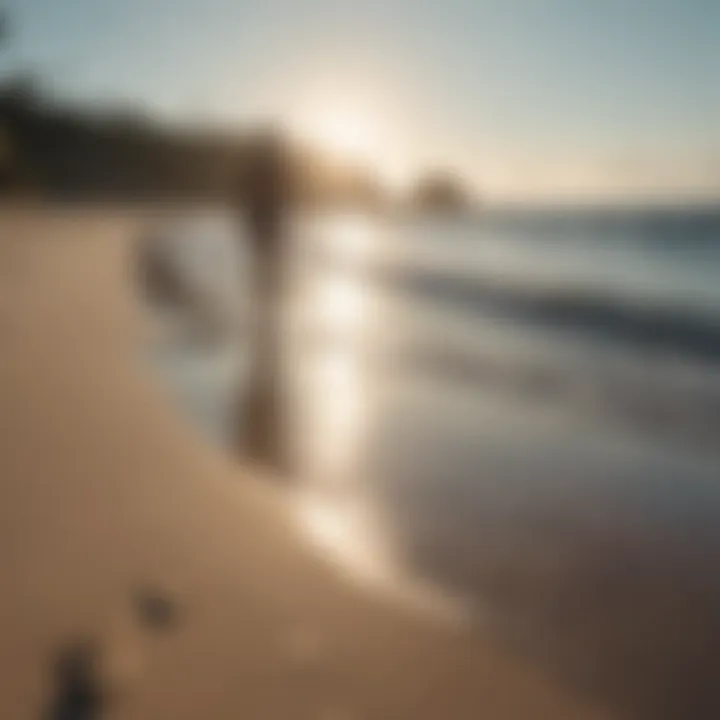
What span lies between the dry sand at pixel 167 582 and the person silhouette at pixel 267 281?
0.32ft

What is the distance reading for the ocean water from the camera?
95cm

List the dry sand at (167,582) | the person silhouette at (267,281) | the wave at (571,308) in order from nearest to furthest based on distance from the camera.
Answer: the dry sand at (167,582) < the person silhouette at (267,281) < the wave at (571,308)

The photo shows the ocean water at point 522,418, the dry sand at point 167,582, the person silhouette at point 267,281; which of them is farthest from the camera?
the person silhouette at point 267,281

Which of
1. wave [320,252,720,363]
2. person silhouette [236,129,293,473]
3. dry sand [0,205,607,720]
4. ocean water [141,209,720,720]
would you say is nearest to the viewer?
dry sand [0,205,607,720]

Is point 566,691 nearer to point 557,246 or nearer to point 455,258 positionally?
point 557,246

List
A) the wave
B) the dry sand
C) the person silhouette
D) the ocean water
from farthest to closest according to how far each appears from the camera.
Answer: the wave < the person silhouette < the ocean water < the dry sand

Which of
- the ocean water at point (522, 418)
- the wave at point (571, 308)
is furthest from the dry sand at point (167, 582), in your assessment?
the wave at point (571, 308)

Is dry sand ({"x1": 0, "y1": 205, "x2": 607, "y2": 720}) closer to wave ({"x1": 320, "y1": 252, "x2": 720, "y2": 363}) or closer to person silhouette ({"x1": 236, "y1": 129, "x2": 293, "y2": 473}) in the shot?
person silhouette ({"x1": 236, "y1": 129, "x2": 293, "y2": 473})

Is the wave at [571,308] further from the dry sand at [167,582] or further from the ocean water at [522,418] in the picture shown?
the dry sand at [167,582]

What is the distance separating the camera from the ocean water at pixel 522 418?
0.95 meters

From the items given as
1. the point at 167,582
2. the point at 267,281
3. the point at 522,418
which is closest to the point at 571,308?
the point at 522,418

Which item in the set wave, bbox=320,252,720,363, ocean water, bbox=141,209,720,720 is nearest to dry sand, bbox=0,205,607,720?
ocean water, bbox=141,209,720,720

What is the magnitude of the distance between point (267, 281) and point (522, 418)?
0.47 meters

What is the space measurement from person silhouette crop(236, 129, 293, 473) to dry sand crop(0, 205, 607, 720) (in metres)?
0.10
